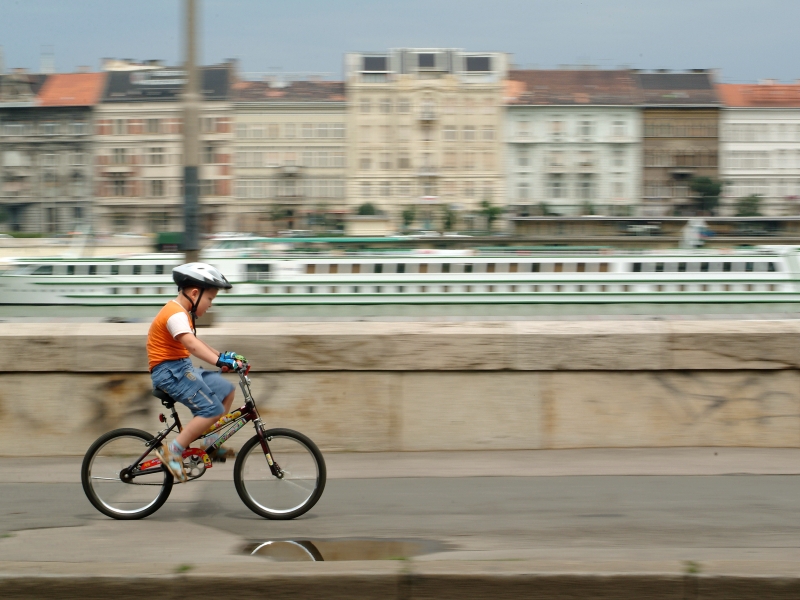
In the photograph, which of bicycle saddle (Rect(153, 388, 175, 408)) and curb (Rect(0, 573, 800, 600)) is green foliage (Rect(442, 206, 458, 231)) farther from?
curb (Rect(0, 573, 800, 600))

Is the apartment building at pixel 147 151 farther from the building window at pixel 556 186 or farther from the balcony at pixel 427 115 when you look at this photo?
the building window at pixel 556 186

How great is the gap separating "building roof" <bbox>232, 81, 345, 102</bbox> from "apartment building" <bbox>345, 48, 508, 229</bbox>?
155 cm

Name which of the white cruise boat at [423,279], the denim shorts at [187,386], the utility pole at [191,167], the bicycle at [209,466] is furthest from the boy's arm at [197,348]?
the white cruise boat at [423,279]

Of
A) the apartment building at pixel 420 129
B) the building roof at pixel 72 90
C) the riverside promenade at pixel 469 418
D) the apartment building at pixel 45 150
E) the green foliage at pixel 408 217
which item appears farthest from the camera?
the building roof at pixel 72 90

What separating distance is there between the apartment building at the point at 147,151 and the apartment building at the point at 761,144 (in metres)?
42.2

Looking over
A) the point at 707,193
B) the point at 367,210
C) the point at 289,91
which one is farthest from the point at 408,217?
the point at 707,193

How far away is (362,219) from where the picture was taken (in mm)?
75562

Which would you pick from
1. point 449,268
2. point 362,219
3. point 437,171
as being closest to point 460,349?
point 449,268

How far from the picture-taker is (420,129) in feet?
288

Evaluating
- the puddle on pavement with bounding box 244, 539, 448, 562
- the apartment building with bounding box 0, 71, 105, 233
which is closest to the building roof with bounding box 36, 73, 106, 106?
the apartment building with bounding box 0, 71, 105, 233

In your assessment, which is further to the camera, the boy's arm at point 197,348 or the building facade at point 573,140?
the building facade at point 573,140

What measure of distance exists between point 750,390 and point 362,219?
6858 centimetres

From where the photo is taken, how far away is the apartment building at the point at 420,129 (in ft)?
281

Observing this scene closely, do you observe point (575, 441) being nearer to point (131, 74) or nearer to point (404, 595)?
point (404, 595)
